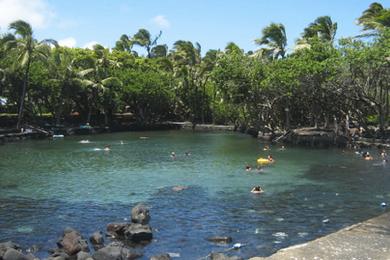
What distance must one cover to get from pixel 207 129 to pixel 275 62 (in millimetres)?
31132

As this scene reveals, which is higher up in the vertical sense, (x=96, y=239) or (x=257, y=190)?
(x=257, y=190)

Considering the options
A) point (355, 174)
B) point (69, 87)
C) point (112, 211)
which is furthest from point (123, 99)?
point (112, 211)

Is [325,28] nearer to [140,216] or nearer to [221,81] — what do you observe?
[221,81]

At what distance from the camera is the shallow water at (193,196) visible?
2202 centimetres

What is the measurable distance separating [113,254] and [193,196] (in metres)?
12.8

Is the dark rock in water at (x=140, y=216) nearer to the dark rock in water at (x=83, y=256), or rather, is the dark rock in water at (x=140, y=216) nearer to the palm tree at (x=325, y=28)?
the dark rock in water at (x=83, y=256)

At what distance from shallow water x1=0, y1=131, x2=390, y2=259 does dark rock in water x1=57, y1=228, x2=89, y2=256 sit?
85 centimetres

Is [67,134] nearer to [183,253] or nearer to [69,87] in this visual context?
[69,87]

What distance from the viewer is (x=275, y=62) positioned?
64438mm

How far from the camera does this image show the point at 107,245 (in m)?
19.8

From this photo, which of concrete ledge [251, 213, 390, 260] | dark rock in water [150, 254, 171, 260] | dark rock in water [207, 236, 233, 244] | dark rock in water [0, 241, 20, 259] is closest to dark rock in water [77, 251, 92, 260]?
dark rock in water [150, 254, 171, 260]

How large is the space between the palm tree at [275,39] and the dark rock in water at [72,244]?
194ft

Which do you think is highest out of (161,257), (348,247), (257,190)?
(348,247)

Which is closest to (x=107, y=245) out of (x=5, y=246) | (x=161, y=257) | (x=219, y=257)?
(x=161, y=257)
